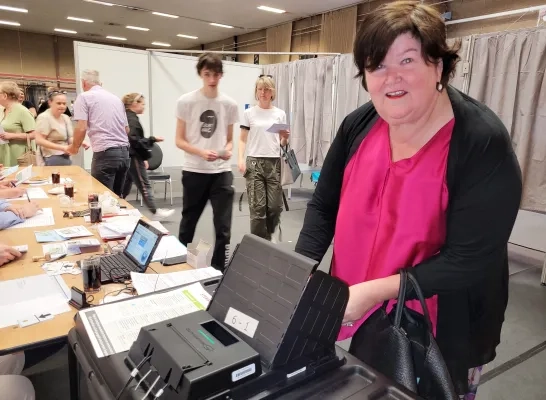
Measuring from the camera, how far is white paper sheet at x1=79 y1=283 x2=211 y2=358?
804 mm

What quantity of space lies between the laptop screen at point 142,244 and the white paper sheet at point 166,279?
75mm

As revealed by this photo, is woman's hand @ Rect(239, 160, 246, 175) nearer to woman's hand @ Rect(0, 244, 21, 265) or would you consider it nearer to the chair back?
the chair back

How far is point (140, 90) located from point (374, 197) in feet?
16.5

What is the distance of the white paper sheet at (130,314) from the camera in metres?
0.80

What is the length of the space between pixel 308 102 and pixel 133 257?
432 centimetres

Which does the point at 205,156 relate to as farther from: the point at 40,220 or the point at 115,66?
the point at 115,66

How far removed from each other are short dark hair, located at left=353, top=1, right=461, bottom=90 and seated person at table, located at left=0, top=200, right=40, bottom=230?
1831mm

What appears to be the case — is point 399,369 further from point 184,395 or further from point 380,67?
point 380,67

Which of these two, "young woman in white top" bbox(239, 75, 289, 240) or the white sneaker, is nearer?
"young woman in white top" bbox(239, 75, 289, 240)

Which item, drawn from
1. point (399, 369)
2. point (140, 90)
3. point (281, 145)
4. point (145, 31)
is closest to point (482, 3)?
point (281, 145)

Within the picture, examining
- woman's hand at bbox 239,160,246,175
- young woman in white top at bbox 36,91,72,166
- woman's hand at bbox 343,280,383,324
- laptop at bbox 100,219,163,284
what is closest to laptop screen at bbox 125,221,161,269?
laptop at bbox 100,219,163,284

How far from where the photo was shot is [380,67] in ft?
2.86

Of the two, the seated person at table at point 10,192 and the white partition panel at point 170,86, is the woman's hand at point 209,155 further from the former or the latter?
the white partition panel at point 170,86

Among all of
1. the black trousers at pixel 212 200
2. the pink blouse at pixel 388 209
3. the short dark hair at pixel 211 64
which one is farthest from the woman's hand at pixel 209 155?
the pink blouse at pixel 388 209
